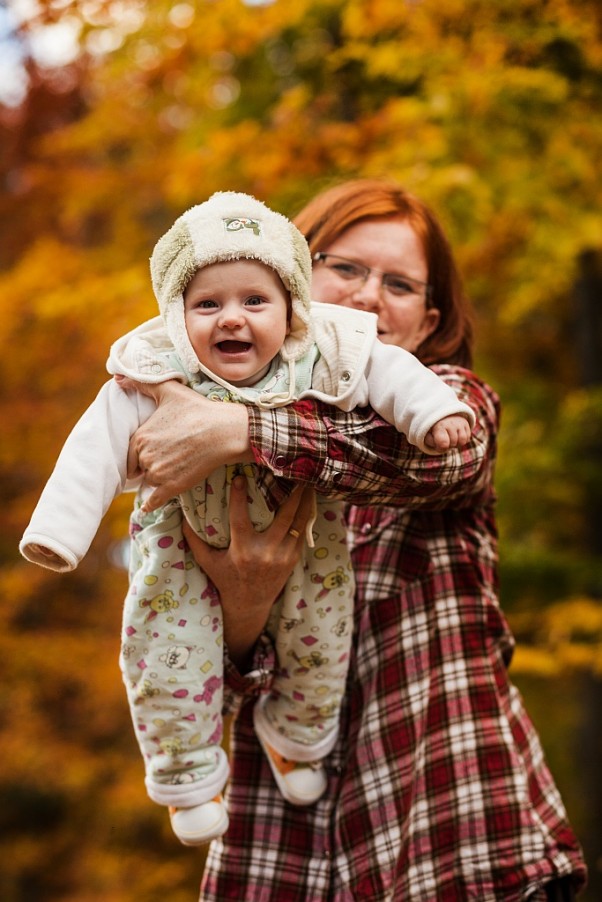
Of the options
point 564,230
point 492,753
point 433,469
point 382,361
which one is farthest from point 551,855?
point 564,230

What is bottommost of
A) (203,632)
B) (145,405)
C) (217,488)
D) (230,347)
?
(203,632)

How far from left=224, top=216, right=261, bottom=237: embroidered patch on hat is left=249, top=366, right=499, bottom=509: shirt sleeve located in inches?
12.7

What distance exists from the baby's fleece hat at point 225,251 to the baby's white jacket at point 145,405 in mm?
77

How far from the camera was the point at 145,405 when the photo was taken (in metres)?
1.91

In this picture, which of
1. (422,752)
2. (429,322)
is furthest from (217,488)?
(429,322)

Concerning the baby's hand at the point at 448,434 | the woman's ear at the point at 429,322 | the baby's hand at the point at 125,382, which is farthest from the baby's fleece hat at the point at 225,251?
the woman's ear at the point at 429,322

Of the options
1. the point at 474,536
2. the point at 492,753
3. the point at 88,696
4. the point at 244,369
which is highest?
the point at 244,369

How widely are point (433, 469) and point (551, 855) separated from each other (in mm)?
874

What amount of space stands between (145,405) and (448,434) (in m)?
0.56

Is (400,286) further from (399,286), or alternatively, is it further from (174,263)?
(174,263)

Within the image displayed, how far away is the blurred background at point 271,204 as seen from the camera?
480 cm

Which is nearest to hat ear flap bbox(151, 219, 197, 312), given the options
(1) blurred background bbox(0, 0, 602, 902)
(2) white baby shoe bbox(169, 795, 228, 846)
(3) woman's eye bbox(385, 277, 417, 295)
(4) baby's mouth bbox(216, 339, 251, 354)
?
(4) baby's mouth bbox(216, 339, 251, 354)

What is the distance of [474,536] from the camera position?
2.30 meters

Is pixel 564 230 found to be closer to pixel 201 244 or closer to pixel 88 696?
pixel 201 244
